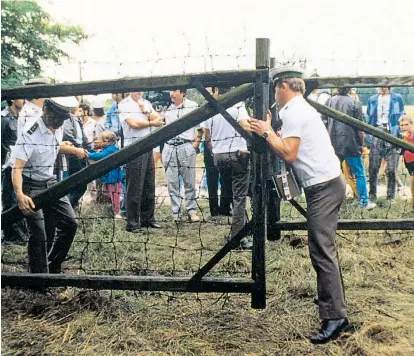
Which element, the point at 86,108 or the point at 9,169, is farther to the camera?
the point at 86,108

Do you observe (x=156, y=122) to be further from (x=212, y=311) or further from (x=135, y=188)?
(x=212, y=311)

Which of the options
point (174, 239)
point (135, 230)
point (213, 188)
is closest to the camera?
point (174, 239)

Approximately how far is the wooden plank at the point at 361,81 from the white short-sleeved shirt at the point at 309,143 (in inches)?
42.2

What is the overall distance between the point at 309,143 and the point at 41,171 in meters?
2.32

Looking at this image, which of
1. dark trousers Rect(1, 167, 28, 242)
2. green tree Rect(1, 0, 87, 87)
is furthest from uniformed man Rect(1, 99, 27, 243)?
green tree Rect(1, 0, 87, 87)

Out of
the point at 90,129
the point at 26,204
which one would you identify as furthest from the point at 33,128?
the point at 90,129

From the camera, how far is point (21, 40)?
6.86m

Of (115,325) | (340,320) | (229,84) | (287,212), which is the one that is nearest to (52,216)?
(115,325)

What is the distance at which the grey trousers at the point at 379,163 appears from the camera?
7723 mm

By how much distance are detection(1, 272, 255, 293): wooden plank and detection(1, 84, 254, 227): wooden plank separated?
65 centimetres

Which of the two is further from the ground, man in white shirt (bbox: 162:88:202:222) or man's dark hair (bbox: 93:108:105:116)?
man's dark hair (bbox: 93:108:105:116)

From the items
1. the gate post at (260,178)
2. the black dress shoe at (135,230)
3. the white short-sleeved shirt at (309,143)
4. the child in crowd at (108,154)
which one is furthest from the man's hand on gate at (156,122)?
the white short-sleeved shirt at (309,143)

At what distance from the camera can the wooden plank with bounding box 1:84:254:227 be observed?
10.9 feet

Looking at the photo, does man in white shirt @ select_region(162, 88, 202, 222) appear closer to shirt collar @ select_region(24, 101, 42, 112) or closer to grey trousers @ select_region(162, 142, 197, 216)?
grey trousers @ select_region(162, 142, 197, 216)
